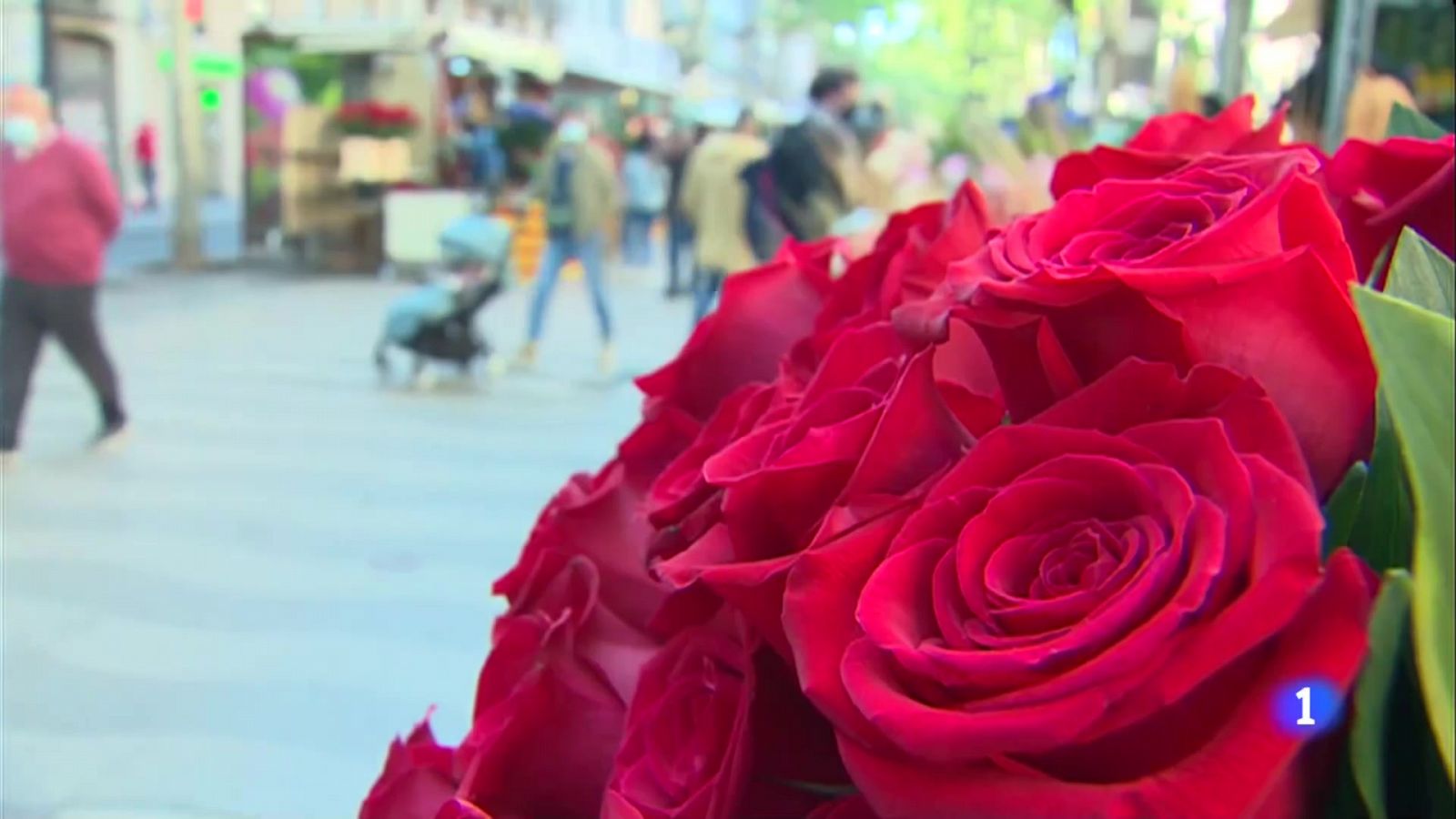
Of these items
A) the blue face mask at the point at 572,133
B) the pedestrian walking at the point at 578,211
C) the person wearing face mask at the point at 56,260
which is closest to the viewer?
the person wearing face mask at the point at 56,260

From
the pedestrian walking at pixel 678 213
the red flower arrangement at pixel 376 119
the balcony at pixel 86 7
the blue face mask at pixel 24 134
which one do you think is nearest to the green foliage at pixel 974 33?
the pedestrian walking at pixel 678 213

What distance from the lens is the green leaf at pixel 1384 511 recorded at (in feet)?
1.12

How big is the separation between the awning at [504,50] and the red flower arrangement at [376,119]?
856 mm

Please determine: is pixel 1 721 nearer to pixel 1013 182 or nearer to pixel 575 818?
pixel 575 818

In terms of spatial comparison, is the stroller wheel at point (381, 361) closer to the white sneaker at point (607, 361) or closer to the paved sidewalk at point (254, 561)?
the paved sidewalk at point (254, 561)

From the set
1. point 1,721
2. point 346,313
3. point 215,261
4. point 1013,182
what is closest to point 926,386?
point 1013,182

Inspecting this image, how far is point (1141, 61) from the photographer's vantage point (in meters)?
11.1

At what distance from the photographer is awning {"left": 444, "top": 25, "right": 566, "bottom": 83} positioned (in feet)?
35.9

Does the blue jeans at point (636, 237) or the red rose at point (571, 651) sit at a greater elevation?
the red rose at point (571, 651)

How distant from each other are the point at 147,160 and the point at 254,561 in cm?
548

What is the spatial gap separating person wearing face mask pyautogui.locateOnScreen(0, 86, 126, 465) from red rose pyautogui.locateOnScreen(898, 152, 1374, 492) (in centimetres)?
462

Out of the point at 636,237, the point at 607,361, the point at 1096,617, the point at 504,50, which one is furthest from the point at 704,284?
the point at 1096,617

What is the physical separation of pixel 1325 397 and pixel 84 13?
74.2 inches

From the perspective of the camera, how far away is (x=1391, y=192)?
0.53 metres
